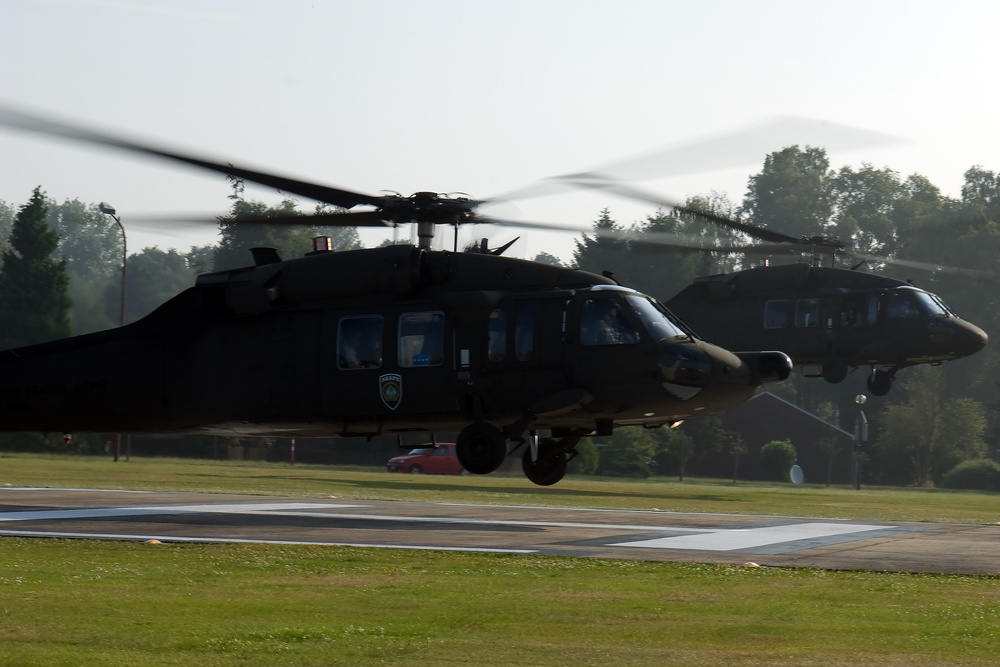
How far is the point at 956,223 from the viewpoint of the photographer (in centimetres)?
12356

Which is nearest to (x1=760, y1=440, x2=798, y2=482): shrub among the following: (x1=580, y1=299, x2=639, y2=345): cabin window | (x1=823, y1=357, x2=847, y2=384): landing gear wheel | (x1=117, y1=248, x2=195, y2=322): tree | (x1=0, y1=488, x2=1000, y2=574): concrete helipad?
(x1=117, y1=248, x2=195, y2=322): tree

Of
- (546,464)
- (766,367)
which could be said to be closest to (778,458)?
(546,464)

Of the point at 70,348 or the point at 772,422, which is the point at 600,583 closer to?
the point at 70,348

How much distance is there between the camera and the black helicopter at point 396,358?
20.2 metres

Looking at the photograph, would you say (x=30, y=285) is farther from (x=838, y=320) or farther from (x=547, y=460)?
(x=547, y=460)

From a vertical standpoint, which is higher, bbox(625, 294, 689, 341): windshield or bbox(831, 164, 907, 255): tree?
bbox(831, 164, 907, 255): tree

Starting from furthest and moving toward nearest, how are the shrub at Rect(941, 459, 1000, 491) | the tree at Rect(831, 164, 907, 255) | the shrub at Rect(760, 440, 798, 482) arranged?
the tree at Rect(831, 164, 907, 255), the shrub at Rect(760, 440, 798, 482), the shrub at Rect(941, 459, 1000, 491)

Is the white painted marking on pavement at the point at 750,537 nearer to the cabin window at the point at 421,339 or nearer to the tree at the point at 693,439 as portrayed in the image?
the cabin window at the point at 421,339

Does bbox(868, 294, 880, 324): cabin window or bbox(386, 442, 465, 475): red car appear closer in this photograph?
bbox(868, 294, 880, 324): cabin window

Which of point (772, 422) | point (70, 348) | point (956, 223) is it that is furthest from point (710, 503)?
point (956, 223)

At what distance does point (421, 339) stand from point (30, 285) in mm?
45265

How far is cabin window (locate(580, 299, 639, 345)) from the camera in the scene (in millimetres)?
20141

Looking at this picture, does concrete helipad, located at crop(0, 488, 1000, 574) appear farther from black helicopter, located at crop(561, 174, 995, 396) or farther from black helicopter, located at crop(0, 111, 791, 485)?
black helicopter, located at crop(561, 174, 995, 396)

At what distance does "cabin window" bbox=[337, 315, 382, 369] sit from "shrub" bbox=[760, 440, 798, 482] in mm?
67998
